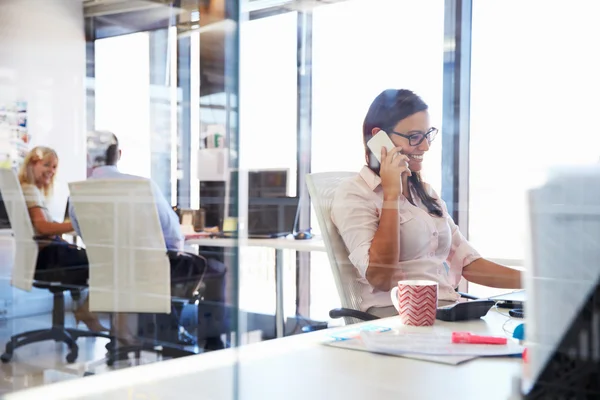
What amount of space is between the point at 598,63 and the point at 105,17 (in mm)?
1876

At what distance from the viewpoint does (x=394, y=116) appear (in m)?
1.83

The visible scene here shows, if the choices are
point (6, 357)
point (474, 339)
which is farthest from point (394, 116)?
point (6, 357)

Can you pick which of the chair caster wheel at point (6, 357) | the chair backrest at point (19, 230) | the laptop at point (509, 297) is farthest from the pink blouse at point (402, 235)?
the chair caster wheel at point (6, 357)

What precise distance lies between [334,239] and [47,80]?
1446 mm

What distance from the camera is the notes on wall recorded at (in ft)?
8.14

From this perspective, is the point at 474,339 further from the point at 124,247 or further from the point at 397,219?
the point at 124,247

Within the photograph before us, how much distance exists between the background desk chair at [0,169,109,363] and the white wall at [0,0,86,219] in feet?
0.56

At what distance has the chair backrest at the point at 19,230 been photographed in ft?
8.24

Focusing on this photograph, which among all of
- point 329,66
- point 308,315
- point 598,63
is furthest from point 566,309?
point 308,315

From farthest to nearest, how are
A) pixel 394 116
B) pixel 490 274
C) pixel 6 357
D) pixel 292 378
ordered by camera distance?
1. pixel 6 357
2. pixel 394 116
3. pixel 490 274
4. pixel 292 378

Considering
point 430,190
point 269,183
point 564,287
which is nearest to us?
point 564,287

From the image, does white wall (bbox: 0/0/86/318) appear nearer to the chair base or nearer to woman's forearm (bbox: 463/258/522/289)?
the chair base

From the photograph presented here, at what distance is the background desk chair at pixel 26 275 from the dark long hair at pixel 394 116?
1.43 metres

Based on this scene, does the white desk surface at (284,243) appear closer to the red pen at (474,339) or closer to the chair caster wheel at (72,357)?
the chair caster wheel at (72,357)
